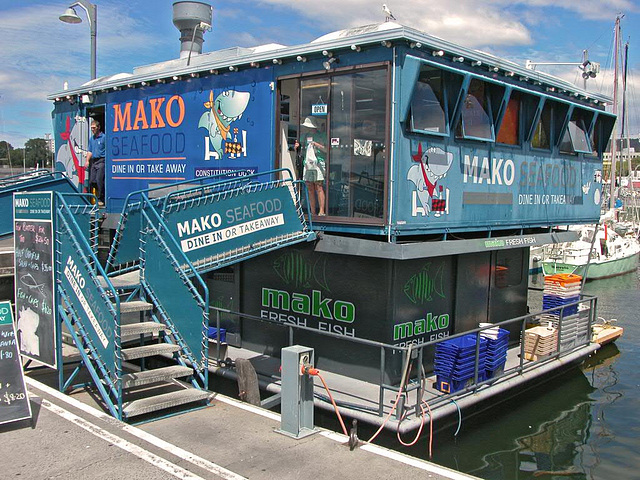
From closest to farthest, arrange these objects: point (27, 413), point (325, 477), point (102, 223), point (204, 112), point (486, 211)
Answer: point (325, 477) → point (27, 413) → point (486, 211) → point (204, 112) → point (102, 223)

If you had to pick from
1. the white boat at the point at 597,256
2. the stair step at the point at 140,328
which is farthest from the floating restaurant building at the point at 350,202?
the white boat at the point at 597,256

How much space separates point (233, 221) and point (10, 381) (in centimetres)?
380

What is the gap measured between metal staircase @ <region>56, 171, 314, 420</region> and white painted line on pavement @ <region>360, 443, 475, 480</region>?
97.5 inches

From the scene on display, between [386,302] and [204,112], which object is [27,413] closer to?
[386,302]

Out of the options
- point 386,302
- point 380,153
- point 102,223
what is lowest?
point 386,302

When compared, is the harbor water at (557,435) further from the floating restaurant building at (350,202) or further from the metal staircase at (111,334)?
the metal staircase at (111,334)

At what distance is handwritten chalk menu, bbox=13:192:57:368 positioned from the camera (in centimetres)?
850

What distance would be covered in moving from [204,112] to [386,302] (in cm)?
533

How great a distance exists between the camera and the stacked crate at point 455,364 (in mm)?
9516

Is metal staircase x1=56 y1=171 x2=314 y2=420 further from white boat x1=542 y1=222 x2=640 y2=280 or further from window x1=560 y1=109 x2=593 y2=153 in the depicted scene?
white boat x1=542 y1=222 x2=640 y2=280

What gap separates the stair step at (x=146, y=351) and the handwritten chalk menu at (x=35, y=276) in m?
1.42

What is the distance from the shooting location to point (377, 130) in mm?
9758

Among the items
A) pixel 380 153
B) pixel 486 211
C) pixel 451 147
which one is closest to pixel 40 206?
pixel 380 153

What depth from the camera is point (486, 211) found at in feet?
38.2
